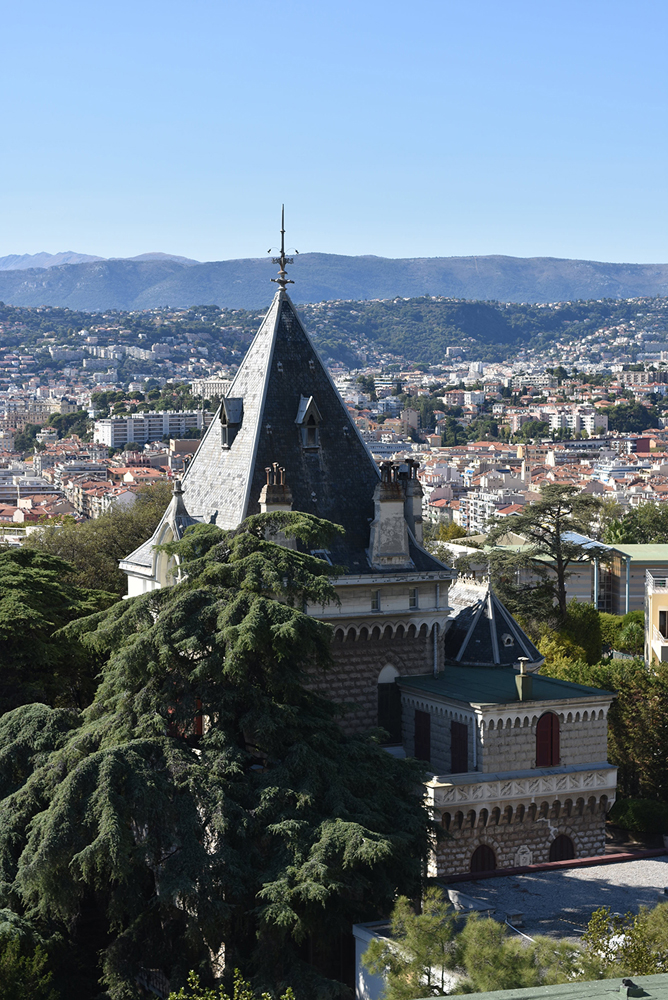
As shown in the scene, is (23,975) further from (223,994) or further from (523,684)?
(523,684)

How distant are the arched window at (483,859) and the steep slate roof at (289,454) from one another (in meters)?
7.45

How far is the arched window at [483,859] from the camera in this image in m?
34.8

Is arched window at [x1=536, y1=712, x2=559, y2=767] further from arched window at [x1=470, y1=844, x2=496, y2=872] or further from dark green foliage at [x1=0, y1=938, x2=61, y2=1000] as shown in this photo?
dark green foliage at [x1=0, y1=938, x2=61, y2=1000]

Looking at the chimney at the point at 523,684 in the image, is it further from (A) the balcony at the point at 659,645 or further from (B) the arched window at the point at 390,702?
(A) the balcony at the point at 659,645

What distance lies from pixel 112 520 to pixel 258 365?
29.3 m

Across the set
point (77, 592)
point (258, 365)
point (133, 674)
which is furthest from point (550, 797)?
point (77, 592)

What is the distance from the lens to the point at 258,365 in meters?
39.6

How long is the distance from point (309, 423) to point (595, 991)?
21675 mm

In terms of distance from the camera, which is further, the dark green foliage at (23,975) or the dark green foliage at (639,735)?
the dark green foliage at (639,735)

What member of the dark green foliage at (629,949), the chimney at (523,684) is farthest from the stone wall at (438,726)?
the dark green foliage at (629,949)

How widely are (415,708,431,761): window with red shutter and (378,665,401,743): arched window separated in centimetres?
63

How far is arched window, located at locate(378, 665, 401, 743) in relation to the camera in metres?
37.4

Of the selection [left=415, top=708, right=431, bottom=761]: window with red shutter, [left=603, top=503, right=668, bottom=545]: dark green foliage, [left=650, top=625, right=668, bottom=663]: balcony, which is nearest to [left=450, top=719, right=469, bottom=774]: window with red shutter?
[left=415, top=708, right=431, bottom=761]: window with red shutter

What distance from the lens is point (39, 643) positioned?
1572 inches
